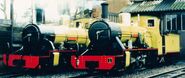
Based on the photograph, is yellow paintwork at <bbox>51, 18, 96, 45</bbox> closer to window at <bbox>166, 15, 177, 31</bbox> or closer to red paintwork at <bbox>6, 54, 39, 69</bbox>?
red paintwork at <bbox>6, 54, 39, 69</bbox>

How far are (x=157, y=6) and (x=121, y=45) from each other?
1227cm

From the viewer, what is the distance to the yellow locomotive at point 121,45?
11.7m

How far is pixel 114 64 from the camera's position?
11.4 m

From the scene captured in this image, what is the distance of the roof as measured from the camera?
22003mm

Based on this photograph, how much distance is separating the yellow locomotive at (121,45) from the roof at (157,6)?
6761mm

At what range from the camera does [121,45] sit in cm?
1184

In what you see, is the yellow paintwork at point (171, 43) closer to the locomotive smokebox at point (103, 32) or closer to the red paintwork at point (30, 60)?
the locomotive smokebox at point (103, 32)

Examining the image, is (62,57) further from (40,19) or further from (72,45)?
(40,19)

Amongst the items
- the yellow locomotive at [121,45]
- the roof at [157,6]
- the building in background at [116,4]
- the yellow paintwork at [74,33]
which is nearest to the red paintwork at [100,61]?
the yellow locomotive at [121,45]

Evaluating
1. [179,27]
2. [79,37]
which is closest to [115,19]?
[179,27]

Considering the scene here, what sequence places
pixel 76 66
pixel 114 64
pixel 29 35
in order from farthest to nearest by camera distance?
pixel 29 35 → pixel 76 66 → pixel 114 64

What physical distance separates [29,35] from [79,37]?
2514mm

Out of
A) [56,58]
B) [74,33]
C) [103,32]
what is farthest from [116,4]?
[103,32]

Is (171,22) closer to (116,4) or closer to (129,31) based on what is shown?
(129,31)
